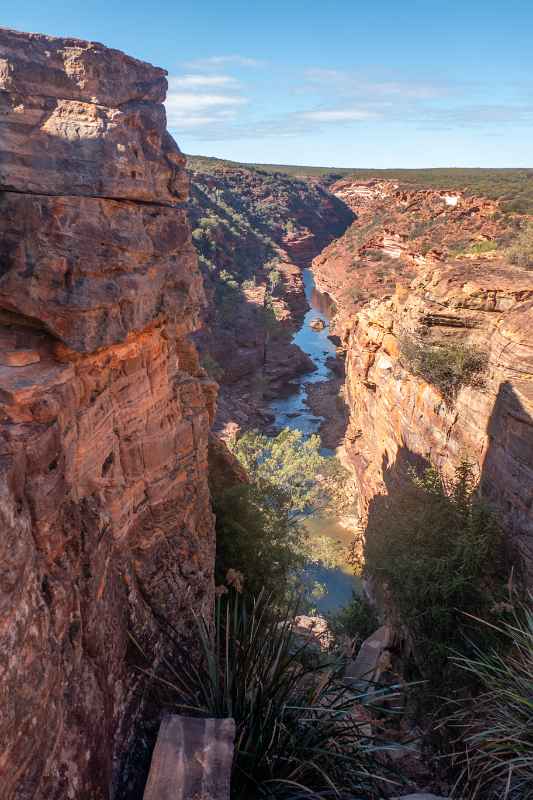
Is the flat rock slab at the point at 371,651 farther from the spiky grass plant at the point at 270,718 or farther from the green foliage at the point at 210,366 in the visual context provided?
the green foliage at the point at 210,366

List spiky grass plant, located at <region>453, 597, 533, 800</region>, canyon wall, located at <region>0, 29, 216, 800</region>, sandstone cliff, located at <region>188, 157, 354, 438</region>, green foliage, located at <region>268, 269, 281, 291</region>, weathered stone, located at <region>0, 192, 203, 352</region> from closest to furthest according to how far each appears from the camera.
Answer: canyon wall, located at <region>0, 29, 216, 800</region> → spiky grass plant, located at <region>453, 597, 533, 800</region> → weathered stone, located at <region>0, 192, 203, 352</region> → sandstone cliff, located at <region>188, 157, 354, 438</region> → green foliage, located at <region>268, 269, 281, 291</region>

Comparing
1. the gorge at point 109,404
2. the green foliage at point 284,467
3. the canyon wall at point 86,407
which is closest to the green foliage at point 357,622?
the green foliage at point 284,467

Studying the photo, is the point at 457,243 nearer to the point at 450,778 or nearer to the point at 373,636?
the point at 373,636

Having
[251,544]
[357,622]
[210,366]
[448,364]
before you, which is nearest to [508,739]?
[251,544]

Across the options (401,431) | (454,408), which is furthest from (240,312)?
(454,408)

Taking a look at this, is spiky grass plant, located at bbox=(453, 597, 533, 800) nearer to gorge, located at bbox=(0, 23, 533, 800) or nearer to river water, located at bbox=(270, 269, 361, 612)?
gorge, located at bbox=(0, 23, 533, 800)

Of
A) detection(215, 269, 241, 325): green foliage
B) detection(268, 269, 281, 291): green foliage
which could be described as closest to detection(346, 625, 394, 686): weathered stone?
detection(215, 269, 241, 325): green foliage
